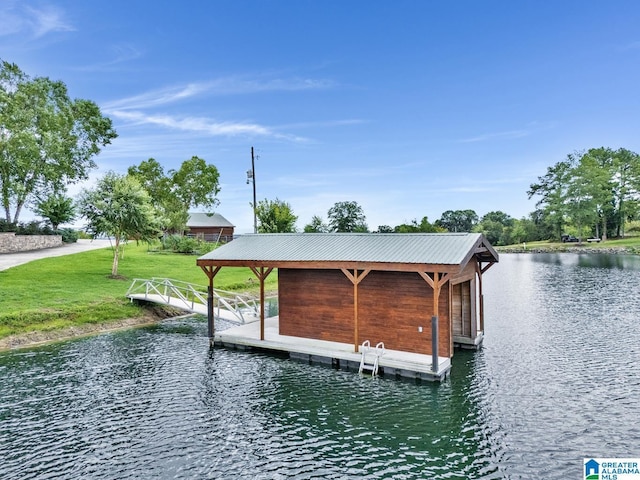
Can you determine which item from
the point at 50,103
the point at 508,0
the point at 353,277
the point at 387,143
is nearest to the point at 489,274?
the point at 387,143

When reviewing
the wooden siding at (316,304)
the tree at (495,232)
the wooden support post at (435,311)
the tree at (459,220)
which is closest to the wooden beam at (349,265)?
the wooden support post at (435,311)

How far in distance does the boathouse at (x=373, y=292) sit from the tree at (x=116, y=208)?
1184 centimetres

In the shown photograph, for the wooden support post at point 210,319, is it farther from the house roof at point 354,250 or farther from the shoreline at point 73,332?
the shoreline at point 73,332

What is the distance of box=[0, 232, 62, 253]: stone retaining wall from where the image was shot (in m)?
36.2

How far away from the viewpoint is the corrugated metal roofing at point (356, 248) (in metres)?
13.5

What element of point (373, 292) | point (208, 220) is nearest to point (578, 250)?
point (208, 220)

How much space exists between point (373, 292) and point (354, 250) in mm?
1766

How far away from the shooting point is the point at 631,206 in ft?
236

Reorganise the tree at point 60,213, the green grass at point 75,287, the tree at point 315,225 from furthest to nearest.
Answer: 1. the tree at point 315,225
2. the tree at point 60,213
3. the green grass at point 75,287

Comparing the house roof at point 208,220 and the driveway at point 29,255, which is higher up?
the house roof at point 208,220

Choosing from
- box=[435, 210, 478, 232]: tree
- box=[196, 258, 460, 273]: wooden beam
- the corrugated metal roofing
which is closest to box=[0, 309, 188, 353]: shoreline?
the corrugated metal roofing

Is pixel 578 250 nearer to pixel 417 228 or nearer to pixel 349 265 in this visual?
pixel 417 228

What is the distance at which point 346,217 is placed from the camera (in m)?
68.6

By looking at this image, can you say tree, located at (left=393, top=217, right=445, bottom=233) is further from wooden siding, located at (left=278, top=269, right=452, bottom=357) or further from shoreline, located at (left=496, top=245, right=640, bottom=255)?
wooden siding, located at (left=278, top=269, right=452, bottom=357)
